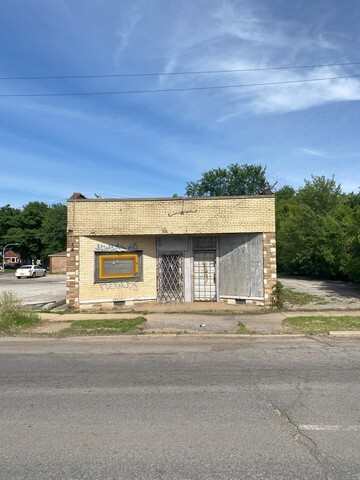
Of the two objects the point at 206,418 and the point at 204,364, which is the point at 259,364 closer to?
the point at 204,364

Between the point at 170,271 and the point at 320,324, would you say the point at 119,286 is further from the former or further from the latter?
the point at 320,324

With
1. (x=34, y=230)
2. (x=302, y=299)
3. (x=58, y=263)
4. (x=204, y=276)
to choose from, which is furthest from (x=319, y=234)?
(x=34, y=230)

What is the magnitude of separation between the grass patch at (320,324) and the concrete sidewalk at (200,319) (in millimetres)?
333

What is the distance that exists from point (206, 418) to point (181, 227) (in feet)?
36.7

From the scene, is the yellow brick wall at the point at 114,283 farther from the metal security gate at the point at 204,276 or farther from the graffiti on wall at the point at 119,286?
the metal security gate at the point at 204,276

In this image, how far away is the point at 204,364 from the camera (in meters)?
7.43

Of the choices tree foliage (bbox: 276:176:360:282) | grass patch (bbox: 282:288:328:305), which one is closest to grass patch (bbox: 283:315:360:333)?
grass patch (bbox: 282:288:328:305)

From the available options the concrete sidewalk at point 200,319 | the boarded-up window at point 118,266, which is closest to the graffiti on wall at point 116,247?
the boarded-up window at point 118,266

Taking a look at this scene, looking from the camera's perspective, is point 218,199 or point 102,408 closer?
point 102,408

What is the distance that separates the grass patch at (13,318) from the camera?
11.3 metres

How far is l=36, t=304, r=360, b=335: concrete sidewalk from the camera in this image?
1099 cm

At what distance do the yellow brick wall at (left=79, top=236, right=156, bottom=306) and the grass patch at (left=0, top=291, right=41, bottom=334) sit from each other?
2.79 m

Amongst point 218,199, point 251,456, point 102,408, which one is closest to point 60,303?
point 218,199

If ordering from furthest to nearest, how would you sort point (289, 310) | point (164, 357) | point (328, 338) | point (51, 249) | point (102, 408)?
1. point (51, 249)
2. point (289, 310)
3. point (328, 338)
4. point (164, 357)
5. point (102, 408)
